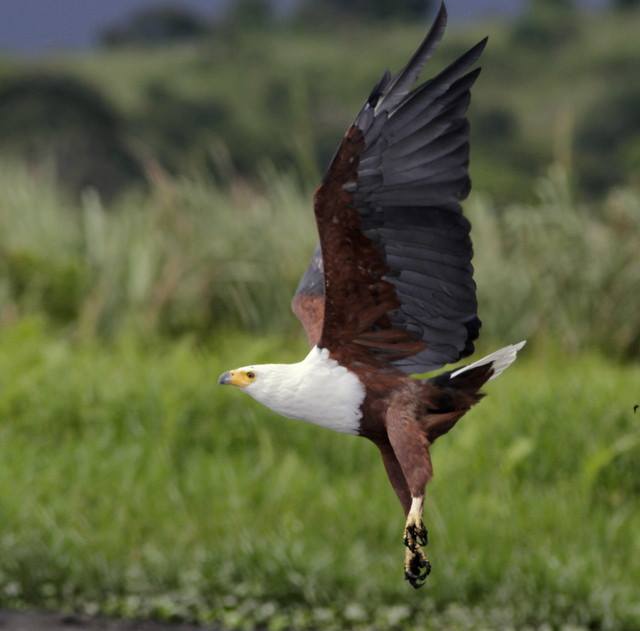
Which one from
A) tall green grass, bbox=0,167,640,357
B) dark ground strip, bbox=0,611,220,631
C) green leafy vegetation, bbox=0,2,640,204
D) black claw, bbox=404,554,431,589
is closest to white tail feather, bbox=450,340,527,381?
black claw, bbox=404,554,431,589

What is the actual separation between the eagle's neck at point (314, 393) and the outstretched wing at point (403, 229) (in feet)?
0.23

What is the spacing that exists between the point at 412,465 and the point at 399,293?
9.8 inches

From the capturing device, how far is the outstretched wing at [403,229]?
5.45ft

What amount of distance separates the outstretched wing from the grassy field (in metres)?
5.57

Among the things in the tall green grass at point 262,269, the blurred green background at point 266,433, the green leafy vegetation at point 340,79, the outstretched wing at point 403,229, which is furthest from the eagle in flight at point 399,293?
the green leafy vegetation at point 340,79

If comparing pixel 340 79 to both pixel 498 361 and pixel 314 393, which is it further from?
pixel 314 393

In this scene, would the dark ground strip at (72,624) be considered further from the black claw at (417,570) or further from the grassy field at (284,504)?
the black claw at (417,570)

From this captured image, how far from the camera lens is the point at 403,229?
1.72 metres

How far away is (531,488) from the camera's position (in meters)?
8.52

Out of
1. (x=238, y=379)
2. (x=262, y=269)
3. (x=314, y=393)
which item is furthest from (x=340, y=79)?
(x=314, y=393)

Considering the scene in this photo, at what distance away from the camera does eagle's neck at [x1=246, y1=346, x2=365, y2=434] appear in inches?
64.2

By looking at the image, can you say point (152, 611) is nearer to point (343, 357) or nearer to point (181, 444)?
point (181, 444)

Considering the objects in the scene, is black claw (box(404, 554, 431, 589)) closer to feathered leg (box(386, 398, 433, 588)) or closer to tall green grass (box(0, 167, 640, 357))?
feathered leg (box(386, 398, 433, 588))

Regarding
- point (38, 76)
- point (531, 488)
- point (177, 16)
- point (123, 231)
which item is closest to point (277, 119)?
point (38, 76)
